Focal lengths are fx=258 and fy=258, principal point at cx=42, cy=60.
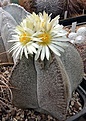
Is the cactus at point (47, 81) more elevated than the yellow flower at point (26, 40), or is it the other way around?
the yellow flower at point (26, 40)

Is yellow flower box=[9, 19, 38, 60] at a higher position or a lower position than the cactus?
higher

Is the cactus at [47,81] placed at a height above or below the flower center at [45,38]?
below

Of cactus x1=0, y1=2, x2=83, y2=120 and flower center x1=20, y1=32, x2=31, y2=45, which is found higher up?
flower center x1=20, y1=32, x2=31, y2=45

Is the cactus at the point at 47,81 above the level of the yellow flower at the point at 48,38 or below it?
below

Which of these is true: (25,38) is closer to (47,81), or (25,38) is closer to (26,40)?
(26,40)

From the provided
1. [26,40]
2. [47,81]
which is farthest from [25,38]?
[47,81]

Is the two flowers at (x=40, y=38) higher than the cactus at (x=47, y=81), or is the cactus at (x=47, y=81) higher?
the two flowers at (x=40, y=38)

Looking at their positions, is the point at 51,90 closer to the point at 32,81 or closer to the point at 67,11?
the point at 32,81

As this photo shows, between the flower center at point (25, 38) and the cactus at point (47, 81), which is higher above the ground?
the flower center at point (25, 38)
